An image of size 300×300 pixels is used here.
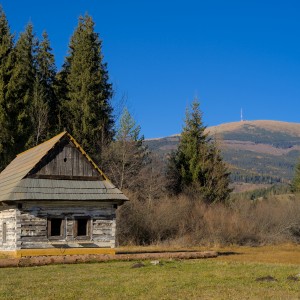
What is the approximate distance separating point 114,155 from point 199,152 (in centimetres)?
1028

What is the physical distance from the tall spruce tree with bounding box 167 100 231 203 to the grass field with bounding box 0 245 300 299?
3043cm

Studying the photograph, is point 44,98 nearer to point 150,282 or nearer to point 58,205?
point 58,205

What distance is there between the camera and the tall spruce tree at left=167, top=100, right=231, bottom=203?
173 feet

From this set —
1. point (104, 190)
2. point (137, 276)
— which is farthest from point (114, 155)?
point (137, 276)

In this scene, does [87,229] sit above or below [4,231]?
above

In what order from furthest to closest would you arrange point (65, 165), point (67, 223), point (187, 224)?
point (187, 224)
point (65, 165)
point (67, 223)

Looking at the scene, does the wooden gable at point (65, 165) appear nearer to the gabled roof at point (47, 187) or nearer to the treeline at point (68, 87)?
the gabled roof at point (47, 187)

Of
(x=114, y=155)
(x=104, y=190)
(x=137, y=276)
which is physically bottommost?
(x=137, y=276)

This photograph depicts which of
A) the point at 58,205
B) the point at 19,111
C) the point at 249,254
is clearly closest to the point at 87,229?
the point at 58,205

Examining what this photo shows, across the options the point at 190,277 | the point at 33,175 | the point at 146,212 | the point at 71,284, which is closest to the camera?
the point at 71,284

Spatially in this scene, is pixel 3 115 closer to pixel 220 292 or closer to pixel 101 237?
pixel 101 237

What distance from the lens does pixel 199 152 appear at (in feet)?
180

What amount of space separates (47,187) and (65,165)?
1944mm

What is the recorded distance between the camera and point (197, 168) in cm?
5300
